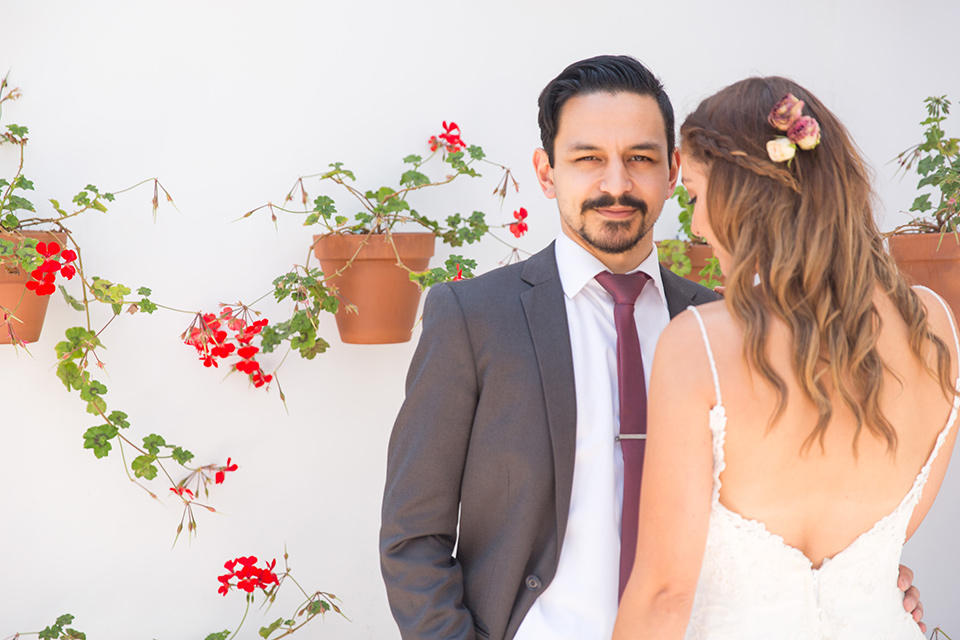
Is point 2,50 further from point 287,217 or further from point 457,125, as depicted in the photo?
point 457,125

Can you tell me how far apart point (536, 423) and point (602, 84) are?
700 mm

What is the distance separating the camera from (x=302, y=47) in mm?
2488

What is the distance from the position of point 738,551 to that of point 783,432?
0.71ft

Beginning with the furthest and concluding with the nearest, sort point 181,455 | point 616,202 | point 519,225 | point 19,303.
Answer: point 519,225, point 181,455, point 19,303, point 616,202

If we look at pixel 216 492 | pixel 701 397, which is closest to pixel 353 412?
pixel 216 492

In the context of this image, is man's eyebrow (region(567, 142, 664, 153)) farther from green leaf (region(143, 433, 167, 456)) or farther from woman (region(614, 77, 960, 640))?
green leaf (region(143, 433, 167, 456))

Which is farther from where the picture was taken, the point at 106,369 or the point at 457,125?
the point at 457,125

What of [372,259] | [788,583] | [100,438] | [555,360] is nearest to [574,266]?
[555,360]

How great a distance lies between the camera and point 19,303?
2.12m

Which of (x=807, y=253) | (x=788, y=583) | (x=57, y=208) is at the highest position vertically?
(x=57, y=208)

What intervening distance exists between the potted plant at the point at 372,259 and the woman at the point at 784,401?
111cm

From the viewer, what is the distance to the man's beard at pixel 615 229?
1.69 metres

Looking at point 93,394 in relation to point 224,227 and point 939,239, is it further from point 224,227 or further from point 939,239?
point 939,239

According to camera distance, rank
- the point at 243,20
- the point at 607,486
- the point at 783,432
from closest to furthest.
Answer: the point at 783,432, the point at 607,486, the point at 243,20
